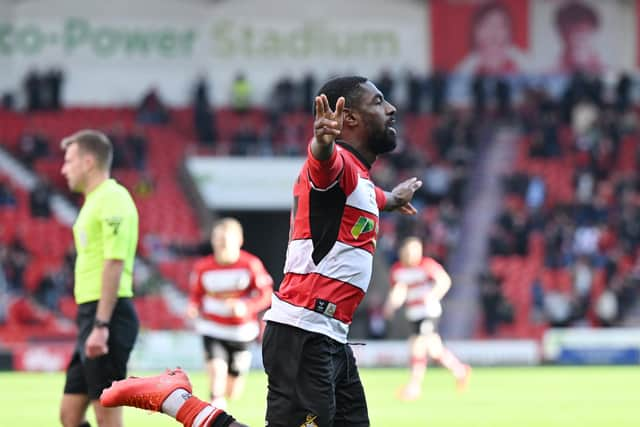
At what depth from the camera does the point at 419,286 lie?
18188 millimetres

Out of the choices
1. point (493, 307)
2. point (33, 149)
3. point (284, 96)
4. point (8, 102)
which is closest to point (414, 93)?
point (284, 96)

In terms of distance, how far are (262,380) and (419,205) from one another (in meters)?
9.31

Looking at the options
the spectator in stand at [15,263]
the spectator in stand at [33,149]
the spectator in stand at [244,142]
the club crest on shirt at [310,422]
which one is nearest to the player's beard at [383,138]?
the club crest on shirt at [310,422]

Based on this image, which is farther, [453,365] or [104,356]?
[453,365]

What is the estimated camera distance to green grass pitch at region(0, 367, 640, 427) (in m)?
13.8

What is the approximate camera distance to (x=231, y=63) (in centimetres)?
3416

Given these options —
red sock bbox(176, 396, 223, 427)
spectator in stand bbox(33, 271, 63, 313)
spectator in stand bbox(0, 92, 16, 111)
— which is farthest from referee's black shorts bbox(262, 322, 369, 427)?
spectator in stand bbox(0, 92, 16, 111)

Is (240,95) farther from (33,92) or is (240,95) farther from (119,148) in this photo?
(33,92)

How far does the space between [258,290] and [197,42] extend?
21.6 meters

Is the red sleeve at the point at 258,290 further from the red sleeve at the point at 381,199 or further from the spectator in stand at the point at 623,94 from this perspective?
the spectator in stand at the point at 623,94

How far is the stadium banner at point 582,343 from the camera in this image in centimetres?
2556

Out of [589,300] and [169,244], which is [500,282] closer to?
[589,300]

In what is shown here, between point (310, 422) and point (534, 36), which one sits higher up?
point (534, 36)

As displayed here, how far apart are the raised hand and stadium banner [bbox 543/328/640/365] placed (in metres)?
20.6
